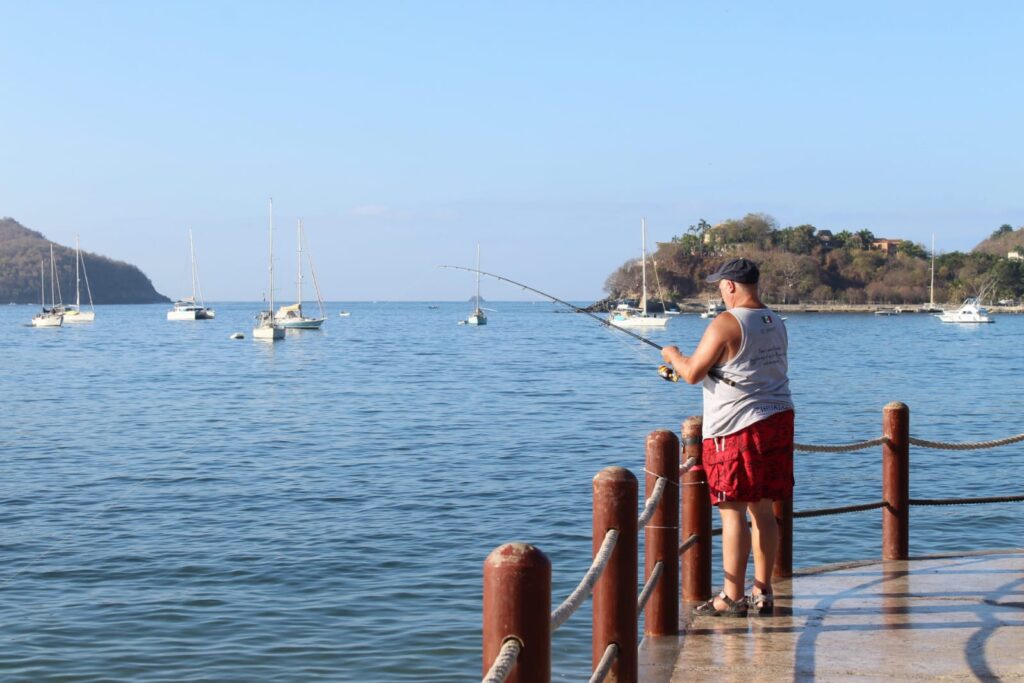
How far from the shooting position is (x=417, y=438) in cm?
2481

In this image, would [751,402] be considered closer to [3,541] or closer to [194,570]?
[194,570]

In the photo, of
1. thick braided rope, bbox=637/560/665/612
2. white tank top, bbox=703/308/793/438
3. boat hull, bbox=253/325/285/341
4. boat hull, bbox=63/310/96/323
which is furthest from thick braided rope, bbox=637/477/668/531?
boat hull, bbox=63/310/96/323

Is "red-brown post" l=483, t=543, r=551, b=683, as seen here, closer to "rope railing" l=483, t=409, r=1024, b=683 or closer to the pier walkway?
"rope railing" l=483, t=409, r=1024, b=683

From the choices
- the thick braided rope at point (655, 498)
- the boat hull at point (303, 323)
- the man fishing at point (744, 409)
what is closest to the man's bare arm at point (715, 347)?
the man fishing at point (744, 409)

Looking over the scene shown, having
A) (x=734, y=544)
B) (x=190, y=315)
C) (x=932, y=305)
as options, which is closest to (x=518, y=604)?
(x=734, y=544)

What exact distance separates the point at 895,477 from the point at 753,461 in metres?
2.12

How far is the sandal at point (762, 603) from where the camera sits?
6.17 metres

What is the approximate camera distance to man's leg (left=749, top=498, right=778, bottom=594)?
590 centimetres

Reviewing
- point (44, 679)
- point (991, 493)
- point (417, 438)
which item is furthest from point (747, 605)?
point (417, 438)

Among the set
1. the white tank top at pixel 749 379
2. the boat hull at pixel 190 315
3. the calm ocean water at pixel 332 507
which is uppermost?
the white tank top at pixel 749 379

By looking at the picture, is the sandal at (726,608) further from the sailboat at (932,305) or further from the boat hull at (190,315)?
the sailboat at (932,305)

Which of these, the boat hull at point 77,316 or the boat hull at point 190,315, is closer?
the boat hull at point 77,316

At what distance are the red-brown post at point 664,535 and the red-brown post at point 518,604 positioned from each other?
2524mm

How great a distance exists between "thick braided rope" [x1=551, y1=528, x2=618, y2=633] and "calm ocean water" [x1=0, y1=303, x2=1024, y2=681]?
3876 millimetres
